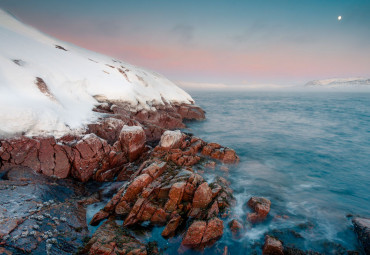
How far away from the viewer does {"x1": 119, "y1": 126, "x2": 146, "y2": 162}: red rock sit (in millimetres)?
11500

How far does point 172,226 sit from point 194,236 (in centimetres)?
98

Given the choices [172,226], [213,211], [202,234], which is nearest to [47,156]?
[172,226]

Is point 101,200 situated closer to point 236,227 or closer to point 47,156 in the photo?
point 47,156

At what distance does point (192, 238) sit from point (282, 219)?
474 centimetres

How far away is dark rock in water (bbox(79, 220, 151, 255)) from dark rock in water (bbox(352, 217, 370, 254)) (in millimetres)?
8075

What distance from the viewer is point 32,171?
337 inches

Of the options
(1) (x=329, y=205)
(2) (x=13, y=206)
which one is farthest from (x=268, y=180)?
(2) (x=13, y=206)

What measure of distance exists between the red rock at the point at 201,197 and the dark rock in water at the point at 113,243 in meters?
2.52

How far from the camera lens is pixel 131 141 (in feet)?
38.0

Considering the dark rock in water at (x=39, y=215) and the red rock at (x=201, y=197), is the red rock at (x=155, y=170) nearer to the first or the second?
the red rock at (x=201, y=197)

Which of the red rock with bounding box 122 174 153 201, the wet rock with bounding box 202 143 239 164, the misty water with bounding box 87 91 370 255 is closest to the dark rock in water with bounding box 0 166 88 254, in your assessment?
the misty water with bounding box 87 91 370 255

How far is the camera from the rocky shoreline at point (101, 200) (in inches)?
227

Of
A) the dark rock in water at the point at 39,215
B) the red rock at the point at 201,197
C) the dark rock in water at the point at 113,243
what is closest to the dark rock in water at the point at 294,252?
the red rock at the point at 201,197

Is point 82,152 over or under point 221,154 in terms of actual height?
over
